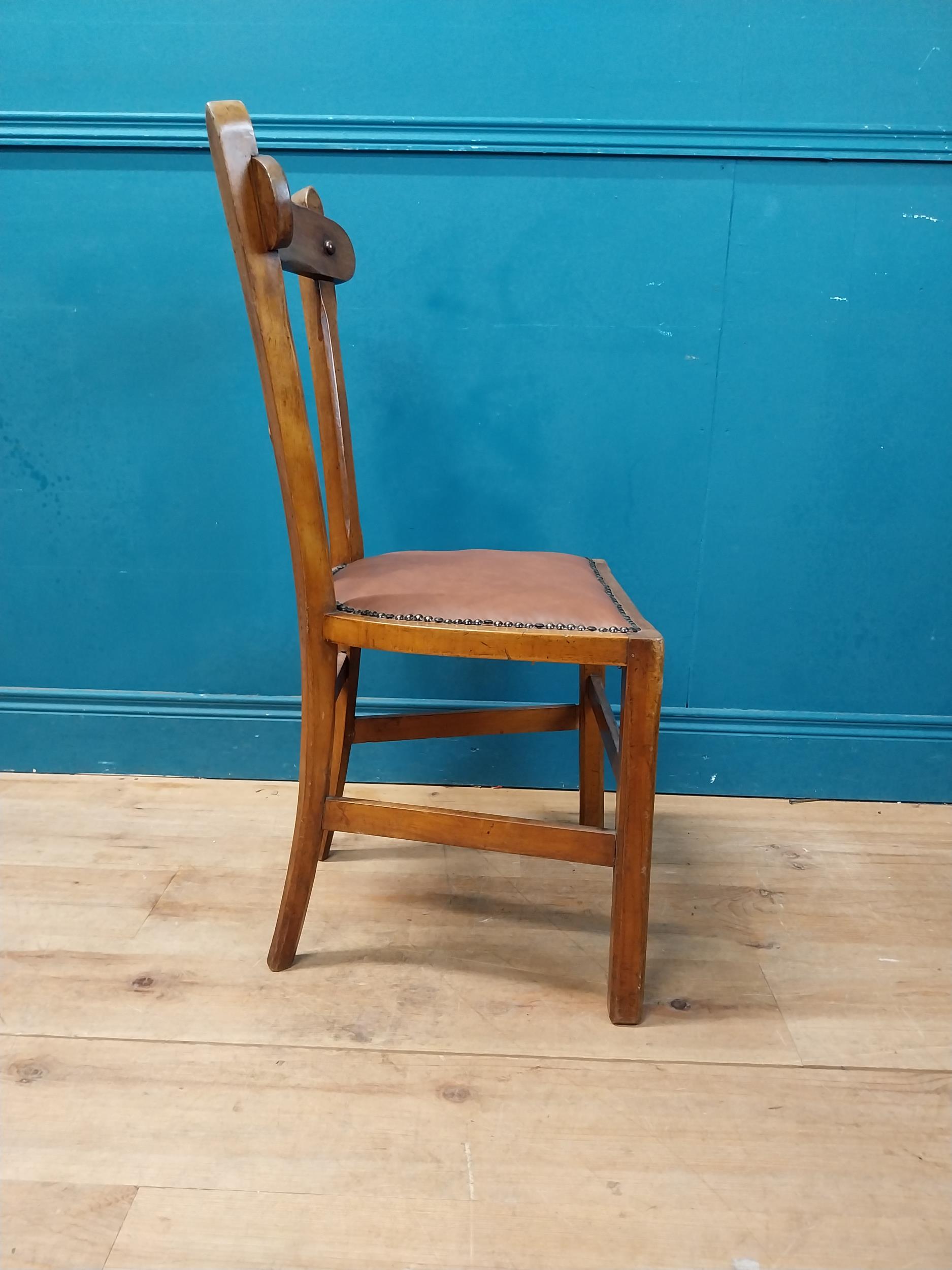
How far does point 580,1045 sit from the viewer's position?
38.9 inches

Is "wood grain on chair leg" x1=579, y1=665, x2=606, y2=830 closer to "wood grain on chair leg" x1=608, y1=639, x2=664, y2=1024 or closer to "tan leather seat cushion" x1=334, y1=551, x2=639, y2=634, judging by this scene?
"tan leather seat cushion" x1=334, y1=551, x2=639, y2=634

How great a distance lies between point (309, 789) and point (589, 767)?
1.69 feet

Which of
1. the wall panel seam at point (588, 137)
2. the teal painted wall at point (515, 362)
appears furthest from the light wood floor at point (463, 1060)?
the wall panel seam at point (588, 137)

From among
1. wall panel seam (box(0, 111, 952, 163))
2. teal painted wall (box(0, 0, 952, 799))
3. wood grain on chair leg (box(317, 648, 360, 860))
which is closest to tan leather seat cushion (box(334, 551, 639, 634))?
wood grain on chair leg (box(317, 648, 360, 860))

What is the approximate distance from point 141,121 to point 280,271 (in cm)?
75

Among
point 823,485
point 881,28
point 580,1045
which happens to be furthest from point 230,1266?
point 881,28

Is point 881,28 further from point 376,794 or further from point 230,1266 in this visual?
point 230,1266

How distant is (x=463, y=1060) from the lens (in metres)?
0.96

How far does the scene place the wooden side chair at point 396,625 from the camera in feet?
2.98

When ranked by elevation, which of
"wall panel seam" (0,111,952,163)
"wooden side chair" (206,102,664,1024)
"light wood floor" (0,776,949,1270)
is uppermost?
"wall panel seam" (0,111,952,163)

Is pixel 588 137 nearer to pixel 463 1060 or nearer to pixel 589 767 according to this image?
pixel 589 767

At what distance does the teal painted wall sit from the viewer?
139 centimetres

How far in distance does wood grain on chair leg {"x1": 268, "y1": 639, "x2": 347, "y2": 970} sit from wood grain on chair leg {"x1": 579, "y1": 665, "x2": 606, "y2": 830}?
448 mm

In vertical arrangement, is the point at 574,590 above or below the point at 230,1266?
above
